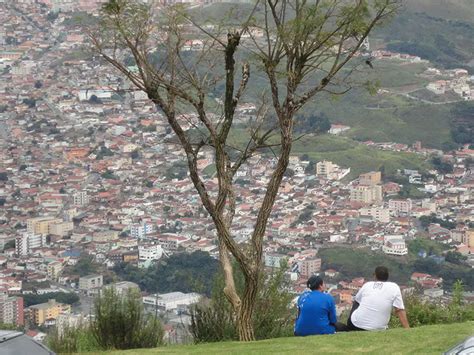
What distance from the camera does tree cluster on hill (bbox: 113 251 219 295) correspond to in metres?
29.1

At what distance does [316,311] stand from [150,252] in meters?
27.0

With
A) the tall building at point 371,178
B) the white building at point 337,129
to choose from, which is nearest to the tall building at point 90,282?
the tall building at point 371,178

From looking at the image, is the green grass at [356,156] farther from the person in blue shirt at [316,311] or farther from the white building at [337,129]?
the person in blue shirt at [316,311]

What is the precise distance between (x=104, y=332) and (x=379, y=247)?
25557mm

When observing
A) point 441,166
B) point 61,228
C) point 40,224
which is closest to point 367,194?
point 441,166

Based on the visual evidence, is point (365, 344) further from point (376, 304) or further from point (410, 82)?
point (410, 82)

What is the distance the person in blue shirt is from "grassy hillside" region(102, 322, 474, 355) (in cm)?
22

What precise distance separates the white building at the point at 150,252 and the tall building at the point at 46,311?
9556 mm

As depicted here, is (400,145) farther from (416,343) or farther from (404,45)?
(416,343)

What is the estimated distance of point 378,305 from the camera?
8.38 m

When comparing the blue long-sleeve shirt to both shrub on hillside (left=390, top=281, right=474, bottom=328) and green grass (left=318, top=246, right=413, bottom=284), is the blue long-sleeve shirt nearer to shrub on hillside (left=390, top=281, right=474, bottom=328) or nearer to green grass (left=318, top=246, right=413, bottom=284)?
shrub on hillside (left=390, top=281, right=474, bottom=328)

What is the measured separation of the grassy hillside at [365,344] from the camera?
297 inches

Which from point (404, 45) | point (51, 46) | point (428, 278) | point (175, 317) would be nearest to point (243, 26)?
point (175, 317)

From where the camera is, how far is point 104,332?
1012 cm
